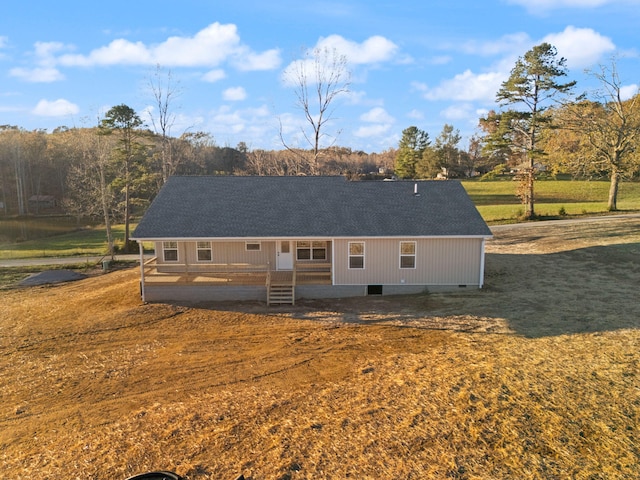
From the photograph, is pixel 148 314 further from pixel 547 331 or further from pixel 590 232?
pixel 590 232

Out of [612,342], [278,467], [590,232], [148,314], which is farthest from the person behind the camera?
[590,232]

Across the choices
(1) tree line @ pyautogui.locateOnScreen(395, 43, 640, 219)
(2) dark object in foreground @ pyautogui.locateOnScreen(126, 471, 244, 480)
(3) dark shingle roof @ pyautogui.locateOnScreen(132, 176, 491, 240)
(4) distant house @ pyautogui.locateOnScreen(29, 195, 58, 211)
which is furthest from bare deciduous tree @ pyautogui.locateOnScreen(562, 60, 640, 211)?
(4) distant house @ pyautogui.locateOnScreen(29, 195, 58, 211)

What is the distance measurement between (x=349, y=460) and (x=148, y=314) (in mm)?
11766

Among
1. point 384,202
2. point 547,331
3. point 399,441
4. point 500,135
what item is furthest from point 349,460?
point 500,135

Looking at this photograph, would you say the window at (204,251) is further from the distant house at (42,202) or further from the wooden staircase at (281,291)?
the distant house at (42,202)

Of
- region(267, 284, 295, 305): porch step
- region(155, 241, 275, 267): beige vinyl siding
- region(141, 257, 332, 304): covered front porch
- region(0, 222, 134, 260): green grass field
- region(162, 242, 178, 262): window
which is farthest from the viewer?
region(0, 222, 134, 260): green grass field

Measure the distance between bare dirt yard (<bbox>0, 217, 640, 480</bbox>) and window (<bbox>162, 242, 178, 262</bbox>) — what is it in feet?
9.31

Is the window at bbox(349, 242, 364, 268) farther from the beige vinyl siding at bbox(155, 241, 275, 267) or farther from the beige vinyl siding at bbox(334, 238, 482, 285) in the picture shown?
the beige vinyl siding at bbox(155, 241, 275, 267)

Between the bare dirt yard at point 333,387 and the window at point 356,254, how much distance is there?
1.62m

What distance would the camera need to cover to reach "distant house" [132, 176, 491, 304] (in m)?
18.5

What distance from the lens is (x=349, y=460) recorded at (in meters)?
8.02

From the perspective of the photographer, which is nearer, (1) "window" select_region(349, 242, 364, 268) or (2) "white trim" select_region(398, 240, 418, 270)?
(2) "white trim" select_region(398, 240, 418, 270)

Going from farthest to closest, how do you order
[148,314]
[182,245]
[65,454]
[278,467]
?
[182,245] → [148,314] → [65,454] → [278,467]

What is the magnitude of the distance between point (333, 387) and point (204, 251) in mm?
11888
